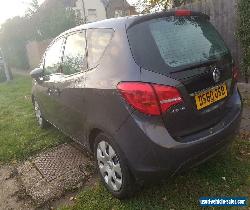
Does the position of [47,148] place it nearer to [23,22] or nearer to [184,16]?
[184,16]

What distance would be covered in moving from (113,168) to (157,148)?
2.45ft

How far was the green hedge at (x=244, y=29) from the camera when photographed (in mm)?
6609

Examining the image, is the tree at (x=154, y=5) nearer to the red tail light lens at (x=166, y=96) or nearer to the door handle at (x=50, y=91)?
the door handle at (x=50, y=91)

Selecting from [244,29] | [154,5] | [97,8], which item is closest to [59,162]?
[244,29]

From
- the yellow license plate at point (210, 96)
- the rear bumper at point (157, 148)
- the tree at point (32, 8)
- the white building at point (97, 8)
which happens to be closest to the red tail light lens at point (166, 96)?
the rear bumper at point (157, 148)

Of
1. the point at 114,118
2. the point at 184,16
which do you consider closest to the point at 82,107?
the point at 114,118

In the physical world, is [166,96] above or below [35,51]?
above

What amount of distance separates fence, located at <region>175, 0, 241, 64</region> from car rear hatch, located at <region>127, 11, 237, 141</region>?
377 cm

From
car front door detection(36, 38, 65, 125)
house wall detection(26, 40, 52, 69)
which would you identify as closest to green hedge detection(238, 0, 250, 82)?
car front door detection(36, 38, 65, 125)

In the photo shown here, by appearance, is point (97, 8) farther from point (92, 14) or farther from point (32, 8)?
point (32, 8)

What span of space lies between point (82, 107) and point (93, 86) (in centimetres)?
40

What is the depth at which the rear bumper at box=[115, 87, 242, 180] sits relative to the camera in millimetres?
3133

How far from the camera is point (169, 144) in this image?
3131mm

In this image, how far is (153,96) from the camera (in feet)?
10.1
